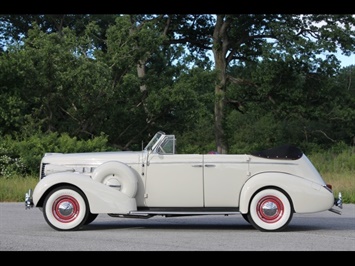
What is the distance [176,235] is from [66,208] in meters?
1.86

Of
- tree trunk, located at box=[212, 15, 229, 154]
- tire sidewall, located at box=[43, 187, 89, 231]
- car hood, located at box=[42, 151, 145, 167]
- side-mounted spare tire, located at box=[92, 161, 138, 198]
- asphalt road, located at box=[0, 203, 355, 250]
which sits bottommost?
asphalt road, located at box=[0, 203, 355, 250]

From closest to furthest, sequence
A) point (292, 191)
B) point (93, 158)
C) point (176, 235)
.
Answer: point (176, 235), point (292, 191), point (93, 158)

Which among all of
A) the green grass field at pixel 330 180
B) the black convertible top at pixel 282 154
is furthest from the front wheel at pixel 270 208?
the green grass field at pixel 330 180

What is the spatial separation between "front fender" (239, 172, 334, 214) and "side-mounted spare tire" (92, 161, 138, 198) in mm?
1754

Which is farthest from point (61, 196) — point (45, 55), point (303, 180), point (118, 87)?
point (118, 87)

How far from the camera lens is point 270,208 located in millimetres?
12281

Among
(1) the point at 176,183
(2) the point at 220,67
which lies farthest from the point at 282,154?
(2) the point at 220,67

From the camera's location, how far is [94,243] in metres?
10.6

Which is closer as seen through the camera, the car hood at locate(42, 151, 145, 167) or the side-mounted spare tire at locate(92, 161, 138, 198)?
the side-mounted spare tire at locate(92, 161, 138, 198)

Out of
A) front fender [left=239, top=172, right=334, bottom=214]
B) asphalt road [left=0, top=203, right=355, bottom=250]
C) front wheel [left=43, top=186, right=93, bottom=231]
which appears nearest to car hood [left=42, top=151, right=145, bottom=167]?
front wheel [left=43, top=186, right=93, bottom=231]

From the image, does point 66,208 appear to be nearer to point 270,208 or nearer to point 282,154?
point 270,208

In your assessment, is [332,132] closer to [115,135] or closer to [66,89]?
[115,135]

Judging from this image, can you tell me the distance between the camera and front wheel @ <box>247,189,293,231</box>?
40.1 ft

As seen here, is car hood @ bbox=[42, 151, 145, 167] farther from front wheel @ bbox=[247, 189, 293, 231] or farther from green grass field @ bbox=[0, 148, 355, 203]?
green grass field @ bbox=[0, 148, 355, 203]
